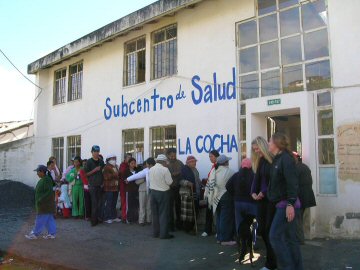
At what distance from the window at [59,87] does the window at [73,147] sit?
1766 millimetres

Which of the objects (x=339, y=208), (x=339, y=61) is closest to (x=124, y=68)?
(x=339, y=61)

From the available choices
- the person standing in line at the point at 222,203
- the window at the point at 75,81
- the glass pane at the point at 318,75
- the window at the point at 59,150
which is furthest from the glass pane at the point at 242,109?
the window at the point at 59,150

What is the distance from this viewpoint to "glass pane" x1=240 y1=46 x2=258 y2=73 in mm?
9031

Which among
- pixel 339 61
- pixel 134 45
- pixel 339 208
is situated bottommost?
pixel 339 208

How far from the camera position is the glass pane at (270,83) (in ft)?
28.1

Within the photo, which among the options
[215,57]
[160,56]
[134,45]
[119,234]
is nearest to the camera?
[119,234]

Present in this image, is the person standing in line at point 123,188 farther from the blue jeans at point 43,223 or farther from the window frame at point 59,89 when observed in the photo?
the window frame at point 59,89

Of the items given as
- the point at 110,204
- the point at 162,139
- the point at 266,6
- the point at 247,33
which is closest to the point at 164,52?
the point at 162,139

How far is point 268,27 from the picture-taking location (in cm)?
889

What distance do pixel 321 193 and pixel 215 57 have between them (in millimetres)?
4073

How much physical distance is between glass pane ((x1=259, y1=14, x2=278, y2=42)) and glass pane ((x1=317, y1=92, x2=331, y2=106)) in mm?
1744

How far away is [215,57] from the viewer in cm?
980

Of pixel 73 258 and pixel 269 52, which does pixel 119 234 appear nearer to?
pixel 73 258

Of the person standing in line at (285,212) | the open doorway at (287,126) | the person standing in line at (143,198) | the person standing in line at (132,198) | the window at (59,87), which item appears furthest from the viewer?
the window at (59,87)
